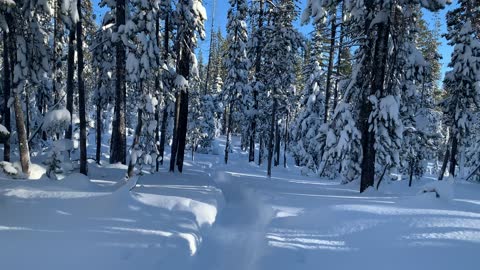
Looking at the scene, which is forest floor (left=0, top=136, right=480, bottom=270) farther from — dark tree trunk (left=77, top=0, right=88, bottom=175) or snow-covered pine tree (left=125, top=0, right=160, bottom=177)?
dark tree trunk (left=77, top=0, right=88, bottom=175)

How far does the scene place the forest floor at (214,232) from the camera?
19.9ft

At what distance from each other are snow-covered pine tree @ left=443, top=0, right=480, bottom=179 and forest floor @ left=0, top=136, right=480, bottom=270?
17885mm

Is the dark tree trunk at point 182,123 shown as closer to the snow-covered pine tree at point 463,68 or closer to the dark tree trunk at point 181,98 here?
the dark tree trunk at point 181,98

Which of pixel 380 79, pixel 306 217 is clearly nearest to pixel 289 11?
pixel 380 79

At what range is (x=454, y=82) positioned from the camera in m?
25.5

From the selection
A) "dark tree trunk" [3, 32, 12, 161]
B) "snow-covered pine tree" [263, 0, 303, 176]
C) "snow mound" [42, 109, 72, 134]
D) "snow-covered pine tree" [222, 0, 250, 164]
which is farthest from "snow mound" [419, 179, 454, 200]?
"snow-covered pine tree" [222, 0, 250, 164]

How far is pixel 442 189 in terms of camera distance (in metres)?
10.1

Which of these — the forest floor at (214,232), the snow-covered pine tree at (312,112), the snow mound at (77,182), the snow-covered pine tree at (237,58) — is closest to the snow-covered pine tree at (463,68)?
the snow-covered pine tree at (312,112)

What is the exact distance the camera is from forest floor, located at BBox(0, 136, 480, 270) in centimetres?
606

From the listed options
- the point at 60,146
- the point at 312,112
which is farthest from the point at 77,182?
the point at 312,112

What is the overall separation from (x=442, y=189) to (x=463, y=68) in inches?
697

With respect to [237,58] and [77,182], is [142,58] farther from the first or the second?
[237,58]

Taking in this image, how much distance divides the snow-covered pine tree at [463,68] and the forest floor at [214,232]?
58.7 feet

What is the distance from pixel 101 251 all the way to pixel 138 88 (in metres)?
8.32
